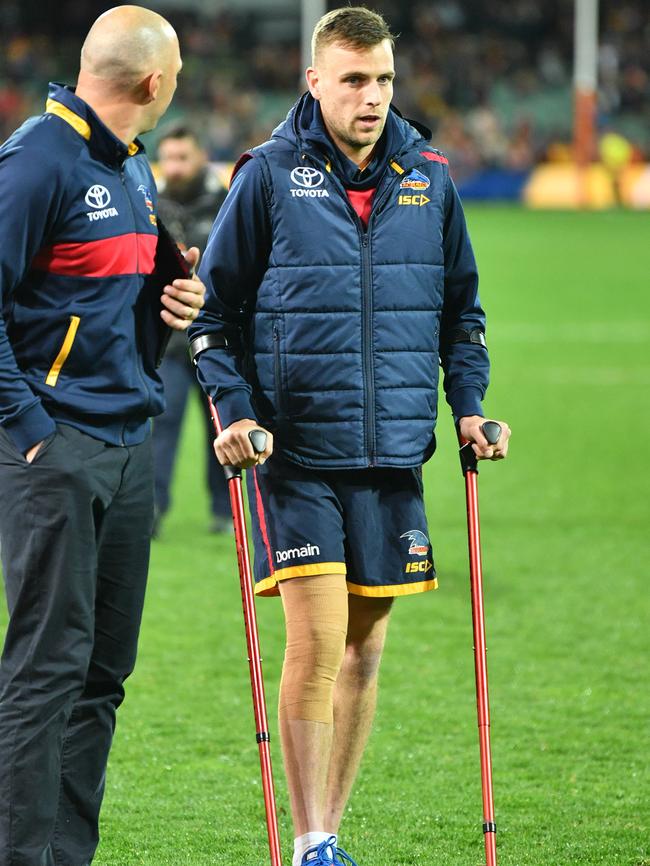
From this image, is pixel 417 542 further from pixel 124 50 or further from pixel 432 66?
pixel 432 66

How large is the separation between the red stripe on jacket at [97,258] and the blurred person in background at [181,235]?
5015 mm

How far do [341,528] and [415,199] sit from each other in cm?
98

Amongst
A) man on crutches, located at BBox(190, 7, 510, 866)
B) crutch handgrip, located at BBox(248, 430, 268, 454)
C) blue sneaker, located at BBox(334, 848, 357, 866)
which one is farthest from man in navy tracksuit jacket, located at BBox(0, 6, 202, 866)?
blue sneaker, located at BBox(334, 848, 357, 866)

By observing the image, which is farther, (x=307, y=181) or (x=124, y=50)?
(x=307, y=181)

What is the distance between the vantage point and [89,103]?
Answer: 12.3 feet

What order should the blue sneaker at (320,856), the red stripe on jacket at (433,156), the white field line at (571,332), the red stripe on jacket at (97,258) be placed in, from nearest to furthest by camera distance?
1. the red stripe on jacket at (97,258)
2. the blue sneaker at (320,856)
3. the red stripe on jacket at (433,156)
4. the white field line at (571,332)

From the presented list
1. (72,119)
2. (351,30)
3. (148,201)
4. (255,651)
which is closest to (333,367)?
(148,201)

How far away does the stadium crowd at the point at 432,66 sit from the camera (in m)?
41.2

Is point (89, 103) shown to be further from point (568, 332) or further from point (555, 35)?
point (555, 35)

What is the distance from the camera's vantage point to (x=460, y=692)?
20.6 ft

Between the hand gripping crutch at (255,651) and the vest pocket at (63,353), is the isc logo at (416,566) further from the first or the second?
the vest pocket at (63,353)

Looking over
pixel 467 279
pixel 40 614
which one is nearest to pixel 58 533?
pixel 40 614

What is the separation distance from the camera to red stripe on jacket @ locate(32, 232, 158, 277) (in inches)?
145

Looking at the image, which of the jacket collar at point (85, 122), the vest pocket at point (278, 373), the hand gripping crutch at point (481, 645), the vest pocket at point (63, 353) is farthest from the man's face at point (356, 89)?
the vest pocket at point (63, 353)
